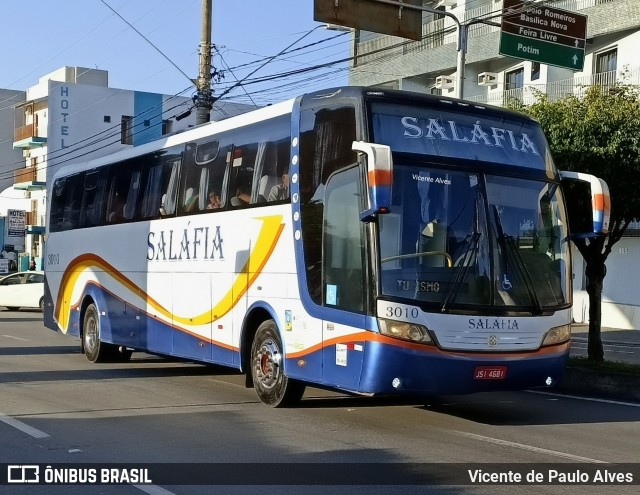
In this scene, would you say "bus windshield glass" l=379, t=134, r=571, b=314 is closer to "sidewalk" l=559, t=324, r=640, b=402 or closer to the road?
the road

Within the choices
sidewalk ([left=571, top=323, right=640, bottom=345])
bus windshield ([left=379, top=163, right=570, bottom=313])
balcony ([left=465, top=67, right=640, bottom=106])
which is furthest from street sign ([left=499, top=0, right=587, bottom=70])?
sidewalk ([left=571, top=323, right=640, bottom=345])

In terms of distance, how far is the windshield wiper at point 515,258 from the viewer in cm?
1018

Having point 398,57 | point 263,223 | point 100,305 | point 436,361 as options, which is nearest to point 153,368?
point 100,305

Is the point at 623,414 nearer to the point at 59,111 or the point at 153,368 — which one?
the point at 153,368

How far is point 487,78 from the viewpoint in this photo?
33.0 meters

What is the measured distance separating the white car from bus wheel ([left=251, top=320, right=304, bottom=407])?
2265 cm

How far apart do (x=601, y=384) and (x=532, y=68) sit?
20.4 m

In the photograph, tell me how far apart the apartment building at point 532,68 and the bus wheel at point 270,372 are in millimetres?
12763

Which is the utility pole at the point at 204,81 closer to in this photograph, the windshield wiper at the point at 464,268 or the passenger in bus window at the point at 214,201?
the passenger in bus window at the point at 214,201

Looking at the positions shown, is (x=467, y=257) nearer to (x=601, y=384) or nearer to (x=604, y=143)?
(x=601, y=384)

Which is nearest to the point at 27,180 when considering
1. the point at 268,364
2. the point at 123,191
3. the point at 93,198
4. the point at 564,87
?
the point at 564,87

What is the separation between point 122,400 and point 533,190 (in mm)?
5767

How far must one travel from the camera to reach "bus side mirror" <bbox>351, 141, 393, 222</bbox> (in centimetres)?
900

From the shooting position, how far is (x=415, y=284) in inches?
381
